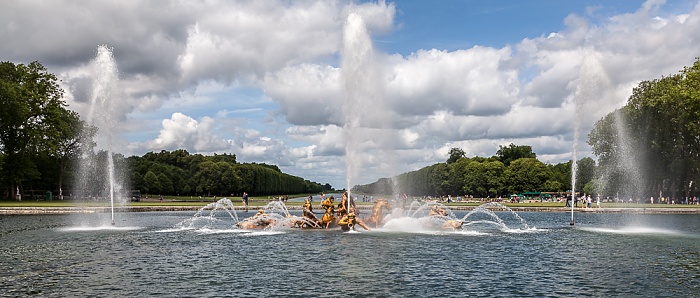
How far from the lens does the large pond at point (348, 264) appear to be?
776 inches

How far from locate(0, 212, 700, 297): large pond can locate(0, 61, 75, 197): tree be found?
170 feet

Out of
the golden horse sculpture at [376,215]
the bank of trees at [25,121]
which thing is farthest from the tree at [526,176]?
the golden horse sculpture at [376,215]

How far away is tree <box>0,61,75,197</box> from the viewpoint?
276 ft

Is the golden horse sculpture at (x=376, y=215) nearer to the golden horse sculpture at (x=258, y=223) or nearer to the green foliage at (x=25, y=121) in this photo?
the golden horse sculpture at (x=258, y=223)

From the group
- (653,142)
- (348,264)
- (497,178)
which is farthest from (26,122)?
(497,178)

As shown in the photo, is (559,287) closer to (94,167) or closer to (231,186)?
(94,167)

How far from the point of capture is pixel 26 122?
87375 millimetres

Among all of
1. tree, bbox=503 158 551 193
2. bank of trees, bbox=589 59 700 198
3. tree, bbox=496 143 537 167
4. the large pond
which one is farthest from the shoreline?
tree, bbox=496 143 537 167

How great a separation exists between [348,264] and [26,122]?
7885 cm

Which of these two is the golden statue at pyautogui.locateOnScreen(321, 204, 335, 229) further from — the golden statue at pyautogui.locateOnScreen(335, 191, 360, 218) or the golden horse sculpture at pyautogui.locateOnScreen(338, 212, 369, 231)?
the golden horse sculpture at pyautogui.locateOnScreen(338, 212, 369, 231)

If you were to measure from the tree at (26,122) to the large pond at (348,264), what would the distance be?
51.9 m

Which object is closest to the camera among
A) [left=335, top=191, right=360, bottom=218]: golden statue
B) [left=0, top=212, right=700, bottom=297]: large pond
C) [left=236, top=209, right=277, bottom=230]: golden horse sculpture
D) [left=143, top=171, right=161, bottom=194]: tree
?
[left=0, top=212, right=700, bottom=297]: large pond

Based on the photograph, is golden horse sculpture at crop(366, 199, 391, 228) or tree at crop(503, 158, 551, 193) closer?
golden horse sculpture at crop(366, 199, 391, 228)

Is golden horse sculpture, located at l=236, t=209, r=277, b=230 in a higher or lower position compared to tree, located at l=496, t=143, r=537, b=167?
lower
